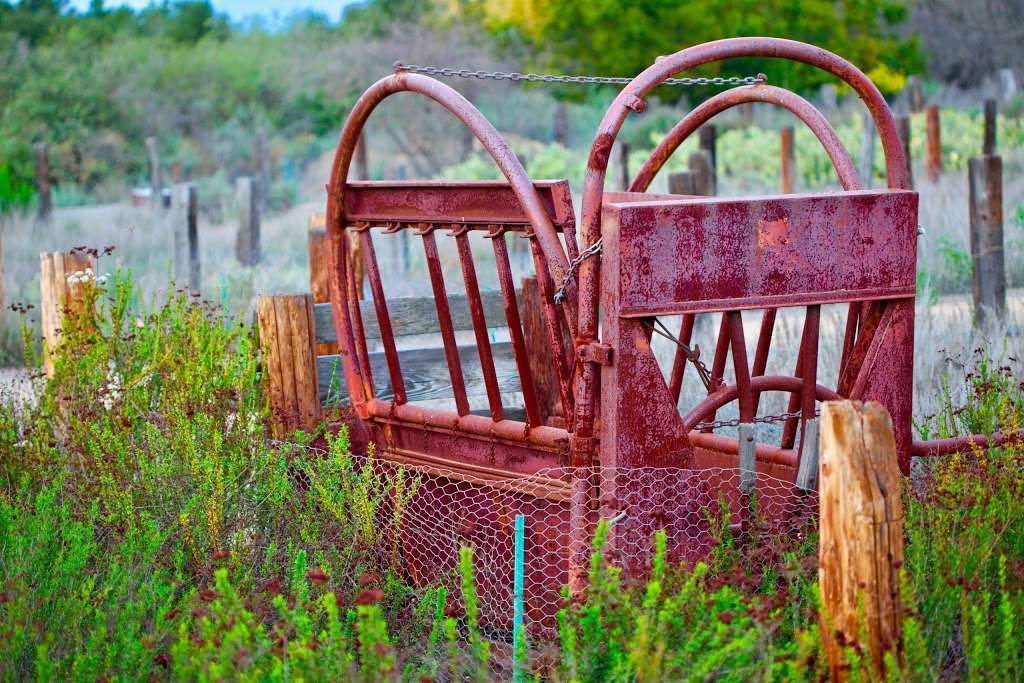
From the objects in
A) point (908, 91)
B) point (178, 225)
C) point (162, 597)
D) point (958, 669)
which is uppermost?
point (908, 91)

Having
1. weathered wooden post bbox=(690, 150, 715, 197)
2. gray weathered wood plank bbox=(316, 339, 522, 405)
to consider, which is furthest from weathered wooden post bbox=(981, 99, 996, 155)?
gray weathered wood plank bbox=(316, 339, 522, 405)

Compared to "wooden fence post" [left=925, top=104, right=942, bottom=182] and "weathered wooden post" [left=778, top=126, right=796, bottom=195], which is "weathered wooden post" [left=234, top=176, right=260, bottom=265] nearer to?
"weathered wooden post" [left=778, top=126, right=796, bottom=195]

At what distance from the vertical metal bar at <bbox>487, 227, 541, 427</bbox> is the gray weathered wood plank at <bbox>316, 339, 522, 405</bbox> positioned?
1540mm

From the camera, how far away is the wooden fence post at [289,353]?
16.6 feet

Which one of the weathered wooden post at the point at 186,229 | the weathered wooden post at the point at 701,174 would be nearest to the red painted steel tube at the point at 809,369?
the weathered wooden post at the point at 701,174

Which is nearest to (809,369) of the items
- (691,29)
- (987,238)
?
(987,238)

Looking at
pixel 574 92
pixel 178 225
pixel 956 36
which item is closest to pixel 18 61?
pixel 574 92

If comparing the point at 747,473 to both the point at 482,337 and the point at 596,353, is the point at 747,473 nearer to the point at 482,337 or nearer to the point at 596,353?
the point at 596,353

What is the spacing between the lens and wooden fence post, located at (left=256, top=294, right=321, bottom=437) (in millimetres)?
5066

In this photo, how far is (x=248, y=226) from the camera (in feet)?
42.1

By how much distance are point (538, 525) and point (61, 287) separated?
2.86 metres

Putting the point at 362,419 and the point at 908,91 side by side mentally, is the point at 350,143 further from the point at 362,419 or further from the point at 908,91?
the point at 908,91

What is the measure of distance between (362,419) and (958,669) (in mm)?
2473

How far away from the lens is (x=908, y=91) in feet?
95.3
